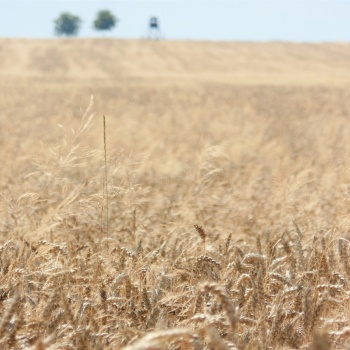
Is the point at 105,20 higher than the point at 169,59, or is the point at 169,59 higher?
the point at 105,20

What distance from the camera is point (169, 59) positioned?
2217 inches

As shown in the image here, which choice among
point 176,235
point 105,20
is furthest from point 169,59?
point 176,235

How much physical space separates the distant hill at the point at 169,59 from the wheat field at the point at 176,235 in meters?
32.5

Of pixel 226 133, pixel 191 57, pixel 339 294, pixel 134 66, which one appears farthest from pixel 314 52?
pixel 339 294

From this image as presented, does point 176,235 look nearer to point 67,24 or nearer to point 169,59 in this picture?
point 169,59

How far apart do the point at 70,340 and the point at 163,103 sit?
18.4 metres

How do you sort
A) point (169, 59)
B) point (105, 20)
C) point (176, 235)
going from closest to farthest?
point (176, 235) < point (169, 59) < point (105, 20)

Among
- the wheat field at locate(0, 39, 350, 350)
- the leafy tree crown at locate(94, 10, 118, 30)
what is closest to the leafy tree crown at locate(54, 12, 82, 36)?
the leafy tree crown at locate(94, 10, 118, 30)

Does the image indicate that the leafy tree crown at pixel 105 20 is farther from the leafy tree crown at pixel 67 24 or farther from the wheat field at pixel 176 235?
the wheat field at pixel 176 235

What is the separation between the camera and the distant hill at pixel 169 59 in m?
48.1

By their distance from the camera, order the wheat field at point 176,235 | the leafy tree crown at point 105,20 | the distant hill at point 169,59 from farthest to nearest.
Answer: the leafy tree crown at point 105,20, the distant hill at point 169,59, the wheat field at point 176,235

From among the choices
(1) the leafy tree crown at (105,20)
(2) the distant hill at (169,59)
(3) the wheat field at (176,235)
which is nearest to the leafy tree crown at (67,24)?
(1) the leafy tree crown at (105,20)

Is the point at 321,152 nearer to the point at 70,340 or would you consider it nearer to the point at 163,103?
the point at 70,340

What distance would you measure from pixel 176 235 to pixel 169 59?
175 ft
